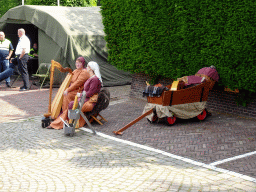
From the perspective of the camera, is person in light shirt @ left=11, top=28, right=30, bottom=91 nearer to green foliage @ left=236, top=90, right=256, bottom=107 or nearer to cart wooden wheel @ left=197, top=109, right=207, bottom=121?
cart wooden wheel @ left=197, top=109, right=207, bottom=121

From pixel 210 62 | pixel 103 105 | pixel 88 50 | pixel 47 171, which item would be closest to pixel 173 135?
pixel 103 105

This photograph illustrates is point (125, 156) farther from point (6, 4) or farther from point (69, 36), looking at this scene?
point (6, 4)

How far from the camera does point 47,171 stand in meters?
5.98

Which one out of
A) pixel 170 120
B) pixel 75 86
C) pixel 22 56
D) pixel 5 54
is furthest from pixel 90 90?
pixel 5 54

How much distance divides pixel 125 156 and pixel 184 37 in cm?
468

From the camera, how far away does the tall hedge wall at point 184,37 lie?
8969 mm

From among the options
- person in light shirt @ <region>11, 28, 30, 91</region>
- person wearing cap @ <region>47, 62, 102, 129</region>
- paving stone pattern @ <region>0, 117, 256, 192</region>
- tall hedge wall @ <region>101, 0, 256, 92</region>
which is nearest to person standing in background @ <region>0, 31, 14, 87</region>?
person in light shirt @ <region>11, 28, 30, 91</region>

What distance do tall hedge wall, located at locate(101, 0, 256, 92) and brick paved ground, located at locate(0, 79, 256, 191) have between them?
151 cm

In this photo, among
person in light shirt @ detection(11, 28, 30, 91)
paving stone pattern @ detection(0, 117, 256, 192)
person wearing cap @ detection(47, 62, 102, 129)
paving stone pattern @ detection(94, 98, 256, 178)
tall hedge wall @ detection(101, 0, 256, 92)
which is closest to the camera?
paving stone pattern @ detection(0, 117, 256, 192)

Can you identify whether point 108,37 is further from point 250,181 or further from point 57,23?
point 250,181

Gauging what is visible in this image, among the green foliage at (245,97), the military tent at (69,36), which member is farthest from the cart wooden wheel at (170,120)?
the military tent at (69,36)

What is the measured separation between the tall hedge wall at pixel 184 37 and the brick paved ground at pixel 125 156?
1.51 metres

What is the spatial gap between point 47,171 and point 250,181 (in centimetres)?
319

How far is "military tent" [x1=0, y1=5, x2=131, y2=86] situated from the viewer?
15.0 m
